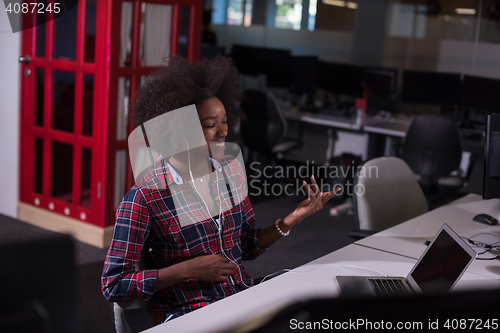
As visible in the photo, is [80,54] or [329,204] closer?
[80,54]

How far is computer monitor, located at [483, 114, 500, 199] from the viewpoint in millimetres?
A: 1911

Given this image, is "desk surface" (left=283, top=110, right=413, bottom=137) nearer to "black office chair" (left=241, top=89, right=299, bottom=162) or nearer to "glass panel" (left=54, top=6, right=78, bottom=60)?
"black office chair" (left=241, top=89, right=299, bottom=162)

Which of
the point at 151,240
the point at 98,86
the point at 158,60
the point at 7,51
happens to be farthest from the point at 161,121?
the point at 7,51

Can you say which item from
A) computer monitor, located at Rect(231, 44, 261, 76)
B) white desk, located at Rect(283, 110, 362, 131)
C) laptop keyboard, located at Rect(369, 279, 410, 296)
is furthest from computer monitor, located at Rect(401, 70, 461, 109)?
laptop keyboard, located at Rect(369, 279, 410, 296)

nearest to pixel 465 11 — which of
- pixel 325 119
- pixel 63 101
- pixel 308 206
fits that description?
pixel 325 119

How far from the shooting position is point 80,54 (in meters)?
3.09

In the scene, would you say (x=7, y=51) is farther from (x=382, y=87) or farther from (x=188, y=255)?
(x=382, y=87)

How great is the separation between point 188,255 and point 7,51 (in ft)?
8.50

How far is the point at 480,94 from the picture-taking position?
14.8 feet

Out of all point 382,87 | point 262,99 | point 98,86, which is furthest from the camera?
point 382,87

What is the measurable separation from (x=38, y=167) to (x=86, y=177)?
1.44 ft

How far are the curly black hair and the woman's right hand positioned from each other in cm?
47

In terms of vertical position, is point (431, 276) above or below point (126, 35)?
below

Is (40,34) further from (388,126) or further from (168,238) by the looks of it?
(388,126)
